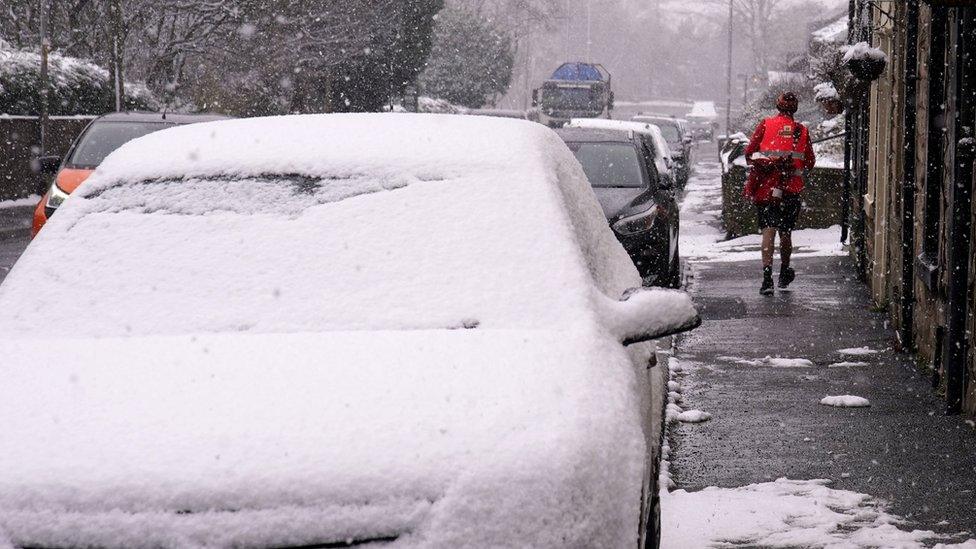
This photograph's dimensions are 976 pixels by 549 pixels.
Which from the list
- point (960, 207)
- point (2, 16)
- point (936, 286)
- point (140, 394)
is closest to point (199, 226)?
point (140, 394)

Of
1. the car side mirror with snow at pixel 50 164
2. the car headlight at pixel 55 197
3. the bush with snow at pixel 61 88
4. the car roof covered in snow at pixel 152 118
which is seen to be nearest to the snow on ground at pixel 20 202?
the bush with snow at pixel 61 88

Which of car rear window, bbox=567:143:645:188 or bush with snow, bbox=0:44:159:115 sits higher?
bush with snow, bbox=0:44:159:115

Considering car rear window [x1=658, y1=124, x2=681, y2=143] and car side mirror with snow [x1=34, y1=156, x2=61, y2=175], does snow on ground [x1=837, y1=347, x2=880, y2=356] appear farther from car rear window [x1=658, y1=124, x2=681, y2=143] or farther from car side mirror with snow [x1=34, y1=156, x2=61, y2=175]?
car rear window [x1=658, y1=124, x2=681, y2=143]

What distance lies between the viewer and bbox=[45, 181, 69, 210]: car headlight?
13664 mm

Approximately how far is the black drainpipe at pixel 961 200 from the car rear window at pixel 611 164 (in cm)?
620

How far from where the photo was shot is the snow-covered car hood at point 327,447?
10.2 ft

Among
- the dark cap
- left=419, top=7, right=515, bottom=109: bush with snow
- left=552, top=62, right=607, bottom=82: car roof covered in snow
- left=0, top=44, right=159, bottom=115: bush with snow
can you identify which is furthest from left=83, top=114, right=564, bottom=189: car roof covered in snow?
left=419, top=7, right=515, bottom=109: bush with snow

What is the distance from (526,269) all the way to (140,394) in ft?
3.80

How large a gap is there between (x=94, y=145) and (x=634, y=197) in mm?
5821

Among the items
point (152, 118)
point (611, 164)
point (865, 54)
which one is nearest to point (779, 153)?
point (865, 54)

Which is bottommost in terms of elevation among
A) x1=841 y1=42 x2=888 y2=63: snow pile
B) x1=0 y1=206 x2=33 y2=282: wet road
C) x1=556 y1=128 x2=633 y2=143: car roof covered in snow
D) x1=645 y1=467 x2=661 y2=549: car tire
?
x1=0 y1=206 x2=33 y2=282: wet road

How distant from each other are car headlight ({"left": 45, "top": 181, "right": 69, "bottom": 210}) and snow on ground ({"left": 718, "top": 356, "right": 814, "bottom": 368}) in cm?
705

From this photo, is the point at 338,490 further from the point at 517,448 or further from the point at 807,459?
the point at 807,459

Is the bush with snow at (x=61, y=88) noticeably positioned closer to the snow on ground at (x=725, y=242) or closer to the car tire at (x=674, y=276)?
the snow on ground at (x=725, y=242)
